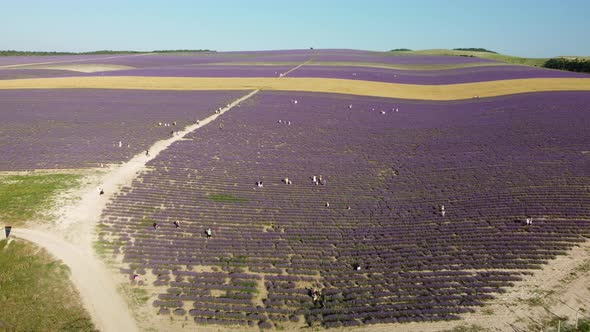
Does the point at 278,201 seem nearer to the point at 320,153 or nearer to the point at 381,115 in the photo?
the point at 320,153

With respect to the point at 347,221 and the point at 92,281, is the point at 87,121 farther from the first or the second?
the point at 347,221

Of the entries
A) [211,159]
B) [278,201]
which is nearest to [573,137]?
[278,201]

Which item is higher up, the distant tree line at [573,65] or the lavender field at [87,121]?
the distant tree line at [573,65]

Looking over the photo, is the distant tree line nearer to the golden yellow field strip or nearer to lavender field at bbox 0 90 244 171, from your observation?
the golden yellow field strip

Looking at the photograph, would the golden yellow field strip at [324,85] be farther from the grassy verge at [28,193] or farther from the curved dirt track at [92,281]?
the curved dirt track at [92,281]

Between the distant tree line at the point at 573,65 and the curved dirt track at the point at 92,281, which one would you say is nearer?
the curved dirt track at the point at 92,281

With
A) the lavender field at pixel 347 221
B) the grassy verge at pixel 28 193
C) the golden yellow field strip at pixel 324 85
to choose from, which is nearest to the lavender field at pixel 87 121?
the grassy verge at pixel 28 193
